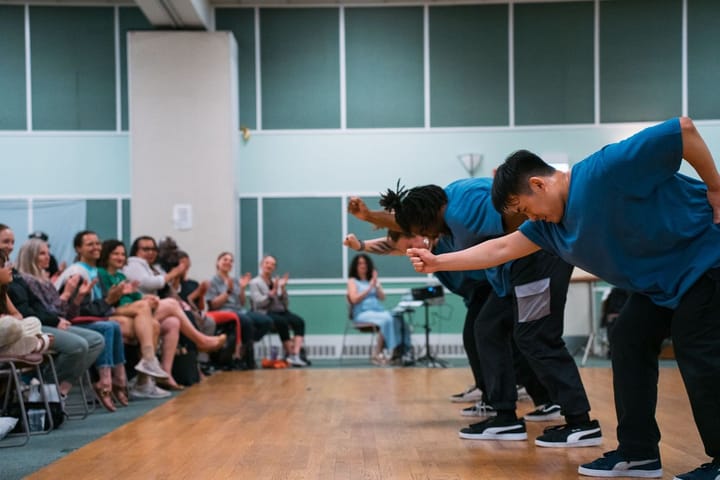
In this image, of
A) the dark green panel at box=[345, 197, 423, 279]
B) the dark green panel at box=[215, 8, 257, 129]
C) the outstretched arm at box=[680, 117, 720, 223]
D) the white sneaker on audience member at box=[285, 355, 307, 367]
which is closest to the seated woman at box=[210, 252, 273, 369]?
the white sneaker on audience member at box=[285, 355, 307, 367]

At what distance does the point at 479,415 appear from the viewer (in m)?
4.92

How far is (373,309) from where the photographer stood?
33.3 feet

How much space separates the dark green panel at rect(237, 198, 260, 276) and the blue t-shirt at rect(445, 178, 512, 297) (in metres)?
7.30

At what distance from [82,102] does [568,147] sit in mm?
5610

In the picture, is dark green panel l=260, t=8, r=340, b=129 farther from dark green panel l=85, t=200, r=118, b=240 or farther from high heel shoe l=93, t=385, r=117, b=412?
high heel shoe l=93, t=385, r=117, b=412

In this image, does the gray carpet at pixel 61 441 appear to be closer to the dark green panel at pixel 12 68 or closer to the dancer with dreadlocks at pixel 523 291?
the dancer with dreadlocks at pixel 523 291

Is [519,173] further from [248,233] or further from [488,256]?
[248,233]

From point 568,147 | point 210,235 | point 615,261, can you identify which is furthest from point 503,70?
point 615,261

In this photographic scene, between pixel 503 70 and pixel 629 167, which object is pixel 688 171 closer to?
pixel 503 70

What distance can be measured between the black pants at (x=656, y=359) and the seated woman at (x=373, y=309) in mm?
6938

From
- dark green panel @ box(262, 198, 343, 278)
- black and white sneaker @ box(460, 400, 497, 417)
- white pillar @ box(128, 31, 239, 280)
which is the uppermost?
white pillar @ box(128, 31, 239, 280)

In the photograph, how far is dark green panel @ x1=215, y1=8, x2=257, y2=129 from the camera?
11.1 metres

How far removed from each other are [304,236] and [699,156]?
8707mm

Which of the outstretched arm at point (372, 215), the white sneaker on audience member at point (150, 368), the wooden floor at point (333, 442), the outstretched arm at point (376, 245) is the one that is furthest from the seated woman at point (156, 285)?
the outstretched arm at point (372, 215)
